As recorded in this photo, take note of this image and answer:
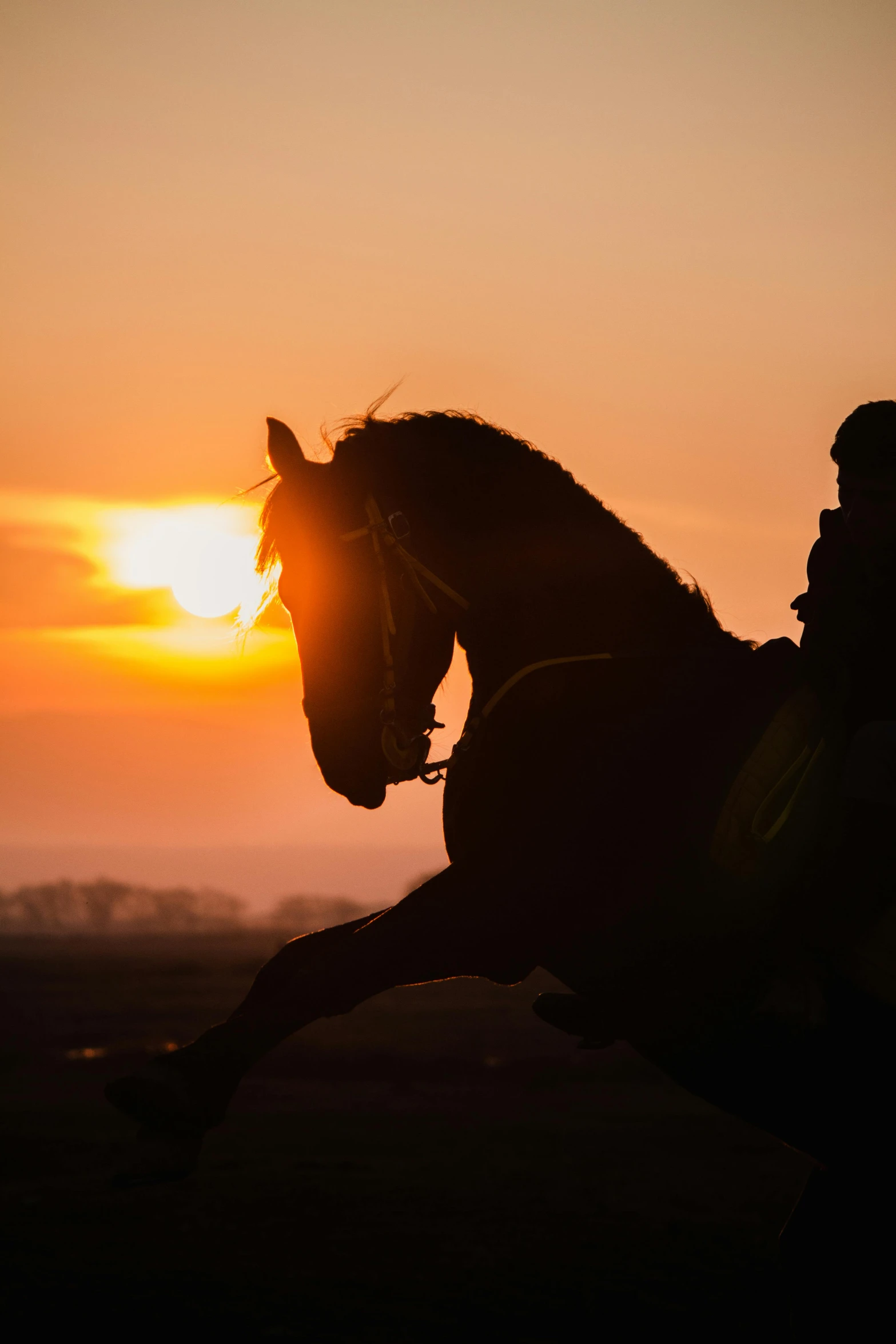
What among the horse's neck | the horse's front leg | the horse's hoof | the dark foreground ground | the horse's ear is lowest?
the dark foreground ground

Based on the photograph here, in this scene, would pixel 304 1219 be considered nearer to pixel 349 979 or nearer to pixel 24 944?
pixel 349 979

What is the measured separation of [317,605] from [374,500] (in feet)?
1.27

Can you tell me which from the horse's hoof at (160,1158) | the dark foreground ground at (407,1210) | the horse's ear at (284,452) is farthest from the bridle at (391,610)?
the dark foreground ground at (407,1210)

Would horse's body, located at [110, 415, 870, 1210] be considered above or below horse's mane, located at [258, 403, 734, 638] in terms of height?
below

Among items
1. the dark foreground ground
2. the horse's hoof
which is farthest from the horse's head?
the dark foreground ground

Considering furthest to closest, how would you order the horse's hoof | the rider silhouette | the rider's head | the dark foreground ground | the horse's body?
the dark foreground ground
the rider's head
the rider silhouette
the horse's body
the horse's hoof

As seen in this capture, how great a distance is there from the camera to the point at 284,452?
15.2ft

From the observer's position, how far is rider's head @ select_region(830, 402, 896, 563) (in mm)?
4043

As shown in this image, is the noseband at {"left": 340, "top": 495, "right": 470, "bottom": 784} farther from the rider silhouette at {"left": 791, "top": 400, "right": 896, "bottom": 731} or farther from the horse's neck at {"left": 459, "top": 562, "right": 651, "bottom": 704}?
the rider silhouette at {"left": 791, "top": 400, "right": 896, "bottom": 731}

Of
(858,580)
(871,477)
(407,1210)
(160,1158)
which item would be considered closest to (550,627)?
(858,580)

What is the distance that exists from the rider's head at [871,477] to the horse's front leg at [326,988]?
1519mm

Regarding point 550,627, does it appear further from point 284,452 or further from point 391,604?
point 284,452

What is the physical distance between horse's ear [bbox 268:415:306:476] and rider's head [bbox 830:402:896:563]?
1749 mm

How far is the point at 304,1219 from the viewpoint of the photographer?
13617 millimetres
